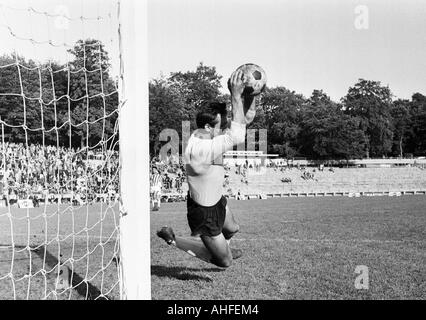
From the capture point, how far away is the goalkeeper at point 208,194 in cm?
497

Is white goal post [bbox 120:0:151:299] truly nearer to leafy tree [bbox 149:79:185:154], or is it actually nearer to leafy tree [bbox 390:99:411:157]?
leafy tree [bbox 149:79:185:154]

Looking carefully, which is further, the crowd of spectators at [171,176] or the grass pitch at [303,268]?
the crowd of spectators at [171,176]

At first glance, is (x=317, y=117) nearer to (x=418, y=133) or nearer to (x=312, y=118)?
(x=312, y=118)

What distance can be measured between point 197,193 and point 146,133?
146 centimetres

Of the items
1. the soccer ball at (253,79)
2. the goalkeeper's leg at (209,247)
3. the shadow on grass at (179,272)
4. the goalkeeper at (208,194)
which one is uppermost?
the soccer ball at (253,79)

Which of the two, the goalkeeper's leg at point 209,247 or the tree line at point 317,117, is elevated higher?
the tree line at point 317,117

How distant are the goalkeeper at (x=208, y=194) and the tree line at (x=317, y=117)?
34187 mm

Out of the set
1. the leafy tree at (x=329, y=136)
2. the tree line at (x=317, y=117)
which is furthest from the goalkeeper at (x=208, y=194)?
the leafy tree at (x=329, y=136)

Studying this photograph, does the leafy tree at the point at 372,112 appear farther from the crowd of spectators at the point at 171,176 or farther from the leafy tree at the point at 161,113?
the crowd of spectators at the point at 171,176

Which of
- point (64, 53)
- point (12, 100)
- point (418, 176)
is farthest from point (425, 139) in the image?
point (64, 53)

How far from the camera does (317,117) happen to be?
57.4 m

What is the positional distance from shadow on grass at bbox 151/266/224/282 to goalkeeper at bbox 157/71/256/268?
276mm

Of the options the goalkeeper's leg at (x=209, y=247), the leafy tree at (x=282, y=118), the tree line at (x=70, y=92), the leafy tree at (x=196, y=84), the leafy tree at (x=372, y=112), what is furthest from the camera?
the leafy tree at (x=372, y=112)

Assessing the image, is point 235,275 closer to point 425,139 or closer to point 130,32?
point 130,32
